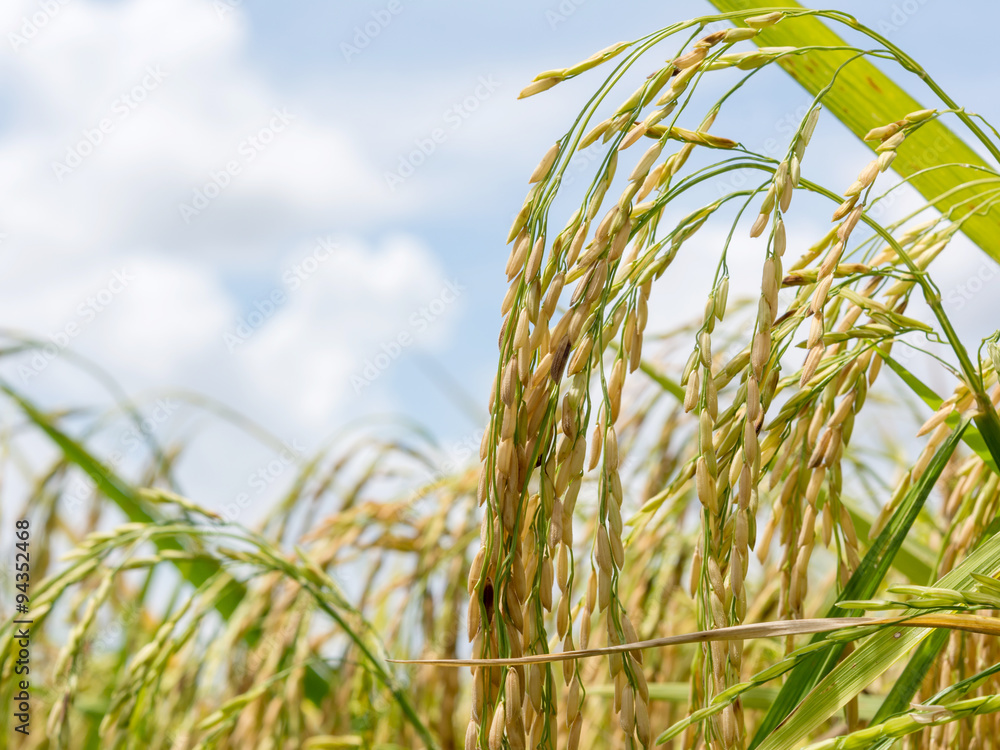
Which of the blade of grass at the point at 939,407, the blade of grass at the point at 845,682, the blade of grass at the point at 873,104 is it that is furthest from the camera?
the blade of grass at the point at 873,104

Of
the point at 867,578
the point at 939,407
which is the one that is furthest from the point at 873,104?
the point at 867,578

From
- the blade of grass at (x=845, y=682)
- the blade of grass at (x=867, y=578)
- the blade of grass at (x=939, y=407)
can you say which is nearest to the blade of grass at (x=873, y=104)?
the blade of grass at (x=939, y=407)

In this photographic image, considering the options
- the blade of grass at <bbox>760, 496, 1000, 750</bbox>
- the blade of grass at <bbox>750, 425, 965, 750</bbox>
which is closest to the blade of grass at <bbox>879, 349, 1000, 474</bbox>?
the blade of grass at <bbox>750, 425, 965, 750</bbox>

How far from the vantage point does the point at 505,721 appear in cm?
50

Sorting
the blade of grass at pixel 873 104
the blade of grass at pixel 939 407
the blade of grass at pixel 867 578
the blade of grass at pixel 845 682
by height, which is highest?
the blade of grass at pixel 873 104

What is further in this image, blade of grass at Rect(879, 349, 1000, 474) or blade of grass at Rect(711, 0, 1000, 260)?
blade of grass at Rect(711, 0, 1000, 260)

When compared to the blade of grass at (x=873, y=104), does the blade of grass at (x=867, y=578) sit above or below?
below

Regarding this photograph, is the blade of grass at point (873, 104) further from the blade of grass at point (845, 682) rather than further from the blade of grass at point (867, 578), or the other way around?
the blade of grass at point (845, 682)

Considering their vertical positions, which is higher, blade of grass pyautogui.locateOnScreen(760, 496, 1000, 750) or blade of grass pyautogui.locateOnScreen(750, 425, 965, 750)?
blade of grass pyautogui.locateOnScreen(750, 425, 965, 750)

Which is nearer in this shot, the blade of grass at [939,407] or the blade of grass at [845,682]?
the blade of grass at [845,682]

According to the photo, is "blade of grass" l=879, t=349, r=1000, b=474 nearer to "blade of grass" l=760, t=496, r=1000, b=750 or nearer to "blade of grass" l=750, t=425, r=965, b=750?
"blade of grass" l=750, t=425, r=965, b=750

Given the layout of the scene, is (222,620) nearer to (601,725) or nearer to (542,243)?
(601,725)

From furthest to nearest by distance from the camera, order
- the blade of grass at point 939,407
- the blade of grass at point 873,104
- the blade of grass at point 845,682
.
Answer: the blade of grass at point 873,104 → the blade of grass at point 939,407 → the blade of grass at point 845,682

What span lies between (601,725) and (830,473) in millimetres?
734
